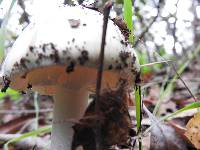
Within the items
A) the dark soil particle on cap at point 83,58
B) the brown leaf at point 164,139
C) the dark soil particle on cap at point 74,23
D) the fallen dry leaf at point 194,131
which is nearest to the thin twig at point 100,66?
the dark soil particle on cap at point 83,58

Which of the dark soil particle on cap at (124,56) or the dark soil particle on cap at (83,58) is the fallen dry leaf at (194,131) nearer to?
the dark soil particle on cap at (124,56)

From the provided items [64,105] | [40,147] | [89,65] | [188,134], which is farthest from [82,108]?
[40,147]

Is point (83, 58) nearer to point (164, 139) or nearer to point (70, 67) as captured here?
point (70, 67)

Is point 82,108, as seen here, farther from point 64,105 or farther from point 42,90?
point 42,90

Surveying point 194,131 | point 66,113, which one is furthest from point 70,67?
point 194,131

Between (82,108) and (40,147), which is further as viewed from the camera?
(40,147)

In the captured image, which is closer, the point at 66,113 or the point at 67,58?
the point at 67,58
